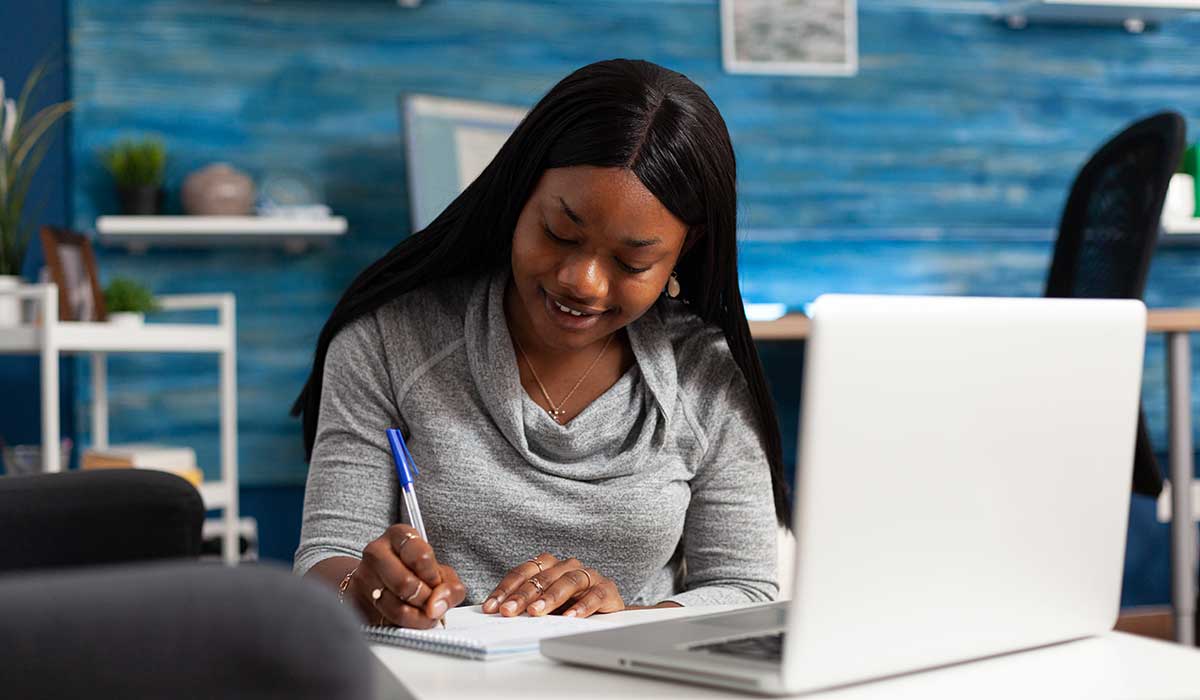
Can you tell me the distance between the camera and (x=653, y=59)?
3.20 metres

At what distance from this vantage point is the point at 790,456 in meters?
3.29

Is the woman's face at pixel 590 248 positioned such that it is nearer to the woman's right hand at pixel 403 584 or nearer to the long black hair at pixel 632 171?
the long black hair at pixel 632 171

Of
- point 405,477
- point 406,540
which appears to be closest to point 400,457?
point 405,477

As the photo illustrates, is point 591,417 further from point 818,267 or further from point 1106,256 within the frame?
point 818,267

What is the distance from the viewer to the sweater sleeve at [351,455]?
4.05 feet

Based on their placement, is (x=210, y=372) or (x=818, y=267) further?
(x=818, y=267)

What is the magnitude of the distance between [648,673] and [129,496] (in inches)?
22.0

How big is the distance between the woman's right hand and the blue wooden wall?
7.04 feet

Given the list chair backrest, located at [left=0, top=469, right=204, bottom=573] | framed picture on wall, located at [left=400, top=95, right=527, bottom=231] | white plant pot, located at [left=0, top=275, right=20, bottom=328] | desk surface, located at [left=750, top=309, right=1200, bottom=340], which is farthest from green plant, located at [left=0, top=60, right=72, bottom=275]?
chair backrest, located at [left=0, top=469, right=204, bottom=573]

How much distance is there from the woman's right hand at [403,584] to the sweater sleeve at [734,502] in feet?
1.51

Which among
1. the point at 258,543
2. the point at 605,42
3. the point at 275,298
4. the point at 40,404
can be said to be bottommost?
the point at 258,543

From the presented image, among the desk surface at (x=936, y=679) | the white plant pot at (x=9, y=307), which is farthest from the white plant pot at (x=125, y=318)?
the desk surface at (x=936, y=679)

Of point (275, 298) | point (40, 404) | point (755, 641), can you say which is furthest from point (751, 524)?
point (40, 404)

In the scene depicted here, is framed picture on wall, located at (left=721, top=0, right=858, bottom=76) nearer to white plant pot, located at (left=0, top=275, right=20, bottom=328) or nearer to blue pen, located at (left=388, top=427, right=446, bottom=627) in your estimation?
white plant pot, located at (left=0, top=275, right=20, bottom=328)
